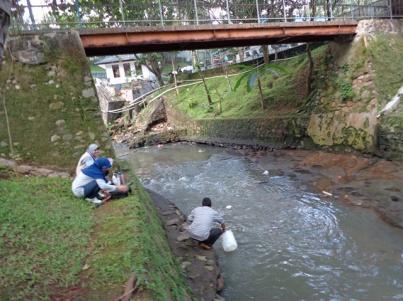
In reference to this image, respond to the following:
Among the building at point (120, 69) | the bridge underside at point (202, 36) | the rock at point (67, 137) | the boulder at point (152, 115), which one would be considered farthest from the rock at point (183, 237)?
the building at point (120, 69)

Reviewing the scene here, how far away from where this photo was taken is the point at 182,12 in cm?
1353

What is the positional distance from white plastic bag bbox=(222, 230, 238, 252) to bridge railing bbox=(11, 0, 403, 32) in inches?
246

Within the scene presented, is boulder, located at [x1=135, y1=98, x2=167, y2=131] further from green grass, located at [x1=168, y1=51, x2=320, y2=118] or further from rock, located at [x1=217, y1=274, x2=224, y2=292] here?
rock, located at [x1=217, y1=274, x2=224, y2=292]

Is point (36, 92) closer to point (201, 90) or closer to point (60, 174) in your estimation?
point (60, 174)

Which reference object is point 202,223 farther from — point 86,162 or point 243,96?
point 243,96

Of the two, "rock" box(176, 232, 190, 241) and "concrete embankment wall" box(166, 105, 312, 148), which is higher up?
"concrete embankment wall" box(166, 105, 312, 148)

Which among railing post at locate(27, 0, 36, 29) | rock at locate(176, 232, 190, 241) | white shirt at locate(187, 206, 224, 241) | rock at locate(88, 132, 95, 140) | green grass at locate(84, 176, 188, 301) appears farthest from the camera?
railing post at locate(27, 0, 36, 29)

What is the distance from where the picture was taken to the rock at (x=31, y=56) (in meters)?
9.09

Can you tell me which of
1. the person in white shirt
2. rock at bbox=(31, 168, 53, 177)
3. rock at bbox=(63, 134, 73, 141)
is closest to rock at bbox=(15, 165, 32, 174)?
rock at bbox=(31, 168, 53, 177)

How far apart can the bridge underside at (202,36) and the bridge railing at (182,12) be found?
36 cm

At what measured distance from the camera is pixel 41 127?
908 centimetres

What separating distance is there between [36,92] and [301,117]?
36.0ft

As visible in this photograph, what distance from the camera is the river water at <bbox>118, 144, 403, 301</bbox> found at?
6.46 metres

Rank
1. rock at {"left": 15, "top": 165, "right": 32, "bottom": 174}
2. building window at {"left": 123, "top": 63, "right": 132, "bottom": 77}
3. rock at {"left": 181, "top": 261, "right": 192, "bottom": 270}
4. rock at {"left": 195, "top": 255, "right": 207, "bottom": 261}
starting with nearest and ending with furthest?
1. rock at {"left": 181, "top": 261, "right": 192, "bottom": 270}
2. rock at {"left": 195, "top": 255, "right": 207, "bottom": 261}
3. rock at {"left": 15, "top": 165, "right": 32, "bottom": 174}
4. building window at {"left": 123, "top": 63, "right": 132, "bottom": 77}
